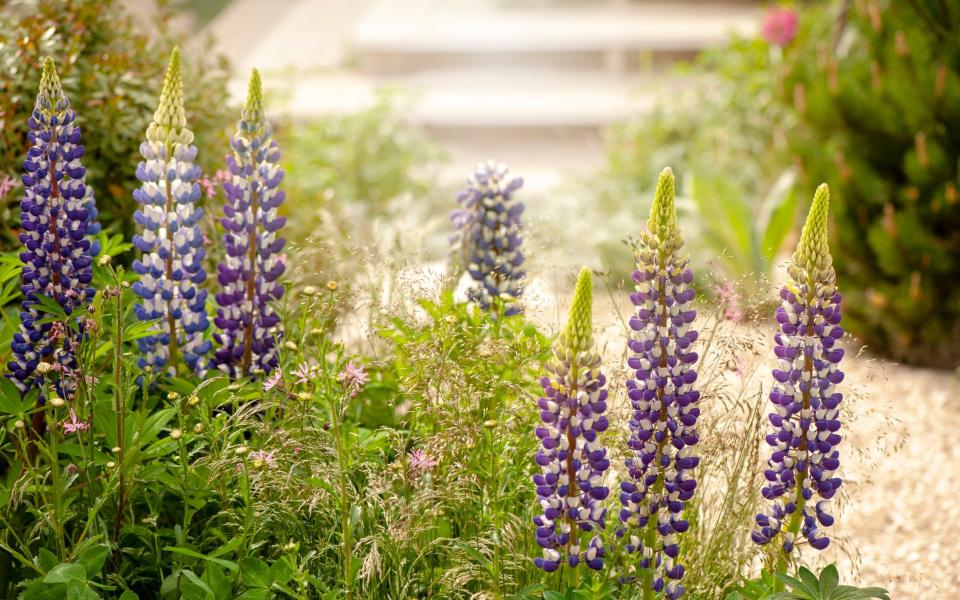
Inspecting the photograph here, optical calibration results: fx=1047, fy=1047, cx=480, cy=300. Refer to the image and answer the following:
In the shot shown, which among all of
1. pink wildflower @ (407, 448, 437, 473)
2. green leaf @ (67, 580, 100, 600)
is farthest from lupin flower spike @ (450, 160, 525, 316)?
green leaf @ (67, 580, 100, 600)

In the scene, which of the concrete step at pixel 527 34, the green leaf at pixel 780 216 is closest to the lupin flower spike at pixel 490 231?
the green leaf at pixel 780 216

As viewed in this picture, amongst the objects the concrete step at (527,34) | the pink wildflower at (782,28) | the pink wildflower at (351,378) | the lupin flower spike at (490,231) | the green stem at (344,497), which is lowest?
the green stem at (344,497)

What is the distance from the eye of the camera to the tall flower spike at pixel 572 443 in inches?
63.3

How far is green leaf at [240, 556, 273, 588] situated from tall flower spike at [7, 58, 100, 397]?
536 mm

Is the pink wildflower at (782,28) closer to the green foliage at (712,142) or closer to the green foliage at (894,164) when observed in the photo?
the green foliage at (712,142)

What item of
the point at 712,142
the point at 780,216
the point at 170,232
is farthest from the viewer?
the point at 712,142

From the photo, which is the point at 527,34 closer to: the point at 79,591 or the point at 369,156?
the point at 369,156

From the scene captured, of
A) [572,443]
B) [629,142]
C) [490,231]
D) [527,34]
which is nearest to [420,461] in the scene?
[572,443]

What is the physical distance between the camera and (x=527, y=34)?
996 cm

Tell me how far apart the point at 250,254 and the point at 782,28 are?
16.4 feet

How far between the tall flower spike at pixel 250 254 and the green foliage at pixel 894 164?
2878 mm

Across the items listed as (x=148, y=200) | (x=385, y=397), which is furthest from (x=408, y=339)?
(x=148, y=200)

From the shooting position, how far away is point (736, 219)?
17.0 ft

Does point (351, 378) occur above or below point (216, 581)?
above
